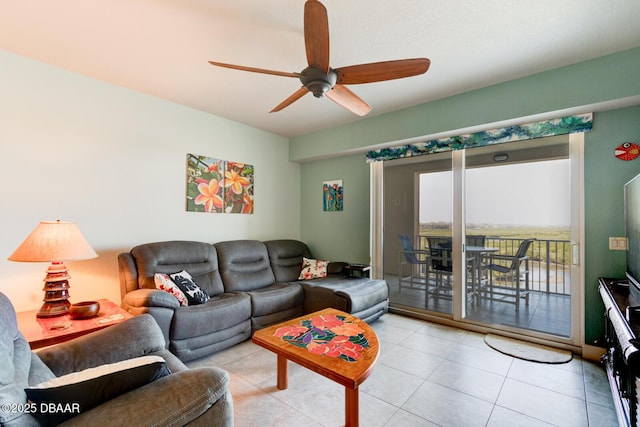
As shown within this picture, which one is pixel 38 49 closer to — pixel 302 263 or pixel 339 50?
pixel 339 50

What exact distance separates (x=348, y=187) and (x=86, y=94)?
327 cm

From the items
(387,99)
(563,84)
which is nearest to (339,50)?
(387,99)

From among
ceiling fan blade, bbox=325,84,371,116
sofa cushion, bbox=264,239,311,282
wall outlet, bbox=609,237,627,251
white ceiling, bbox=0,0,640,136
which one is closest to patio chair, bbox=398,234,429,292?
sofa cushion, bbox=264,239,311,282

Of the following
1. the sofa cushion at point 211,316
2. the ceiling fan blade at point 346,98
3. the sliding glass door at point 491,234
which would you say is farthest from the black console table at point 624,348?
the sofa cushion at point 211,316

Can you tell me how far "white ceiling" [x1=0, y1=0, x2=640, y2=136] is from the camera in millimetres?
1873

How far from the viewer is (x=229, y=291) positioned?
133 inches

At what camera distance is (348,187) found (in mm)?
4484

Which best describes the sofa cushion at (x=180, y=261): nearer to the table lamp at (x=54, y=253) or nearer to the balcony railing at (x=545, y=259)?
the table lamp at (x=54, y=253)

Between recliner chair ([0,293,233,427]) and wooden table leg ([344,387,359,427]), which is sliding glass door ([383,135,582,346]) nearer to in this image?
wooden table leg ([344,387,359,427])

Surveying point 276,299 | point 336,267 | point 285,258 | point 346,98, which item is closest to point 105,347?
point 276,299

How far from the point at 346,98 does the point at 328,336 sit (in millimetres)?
1815

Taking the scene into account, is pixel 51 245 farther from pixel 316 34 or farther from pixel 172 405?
pixel 316 34

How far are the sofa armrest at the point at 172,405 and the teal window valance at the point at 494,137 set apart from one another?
Answer: 3.36m

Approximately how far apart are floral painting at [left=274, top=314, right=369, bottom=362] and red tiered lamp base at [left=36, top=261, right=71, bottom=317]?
1.67 m
